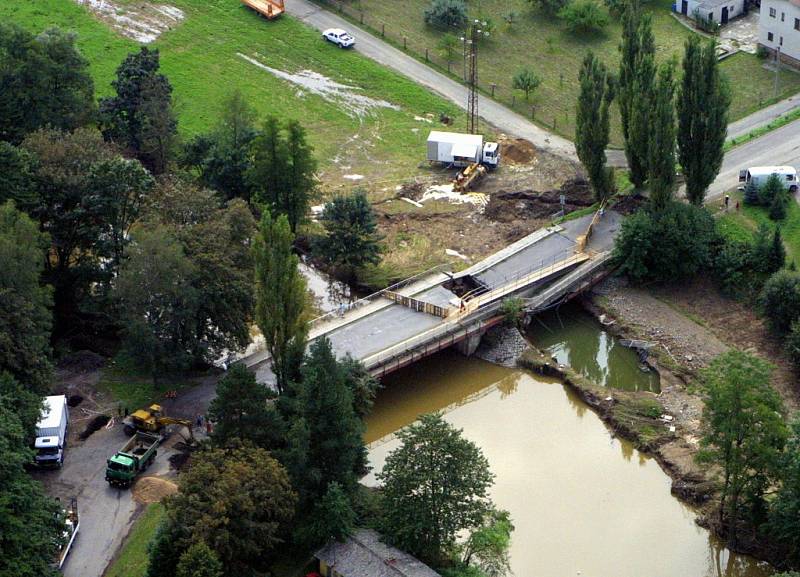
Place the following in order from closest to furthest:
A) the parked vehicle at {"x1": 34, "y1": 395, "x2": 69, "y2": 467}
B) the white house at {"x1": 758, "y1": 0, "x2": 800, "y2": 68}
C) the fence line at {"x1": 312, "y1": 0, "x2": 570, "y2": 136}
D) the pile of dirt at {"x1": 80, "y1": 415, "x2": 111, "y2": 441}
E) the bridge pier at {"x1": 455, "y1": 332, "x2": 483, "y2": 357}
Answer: the parked vehicle at {"x1": 34, "y1": 395, "x2": 69, "y2": 467} → the pile of dirt at {"x1": 80, "y1": 415, "x2": 111, "y2": 441} → the bridge pier at {"x1": 455, "y1": 332, "x2": 483, "y2": 357} → the fence line at {"x1": 312, "y1": 0, "x2": 570, "y2": 136} → the white house at {"x1": 758, "y1": 0, "x2": 800, "y2": 68}

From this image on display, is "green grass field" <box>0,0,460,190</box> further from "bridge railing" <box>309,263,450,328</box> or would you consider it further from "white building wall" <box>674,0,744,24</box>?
"white building wall" <box>674,0,744,24</box>

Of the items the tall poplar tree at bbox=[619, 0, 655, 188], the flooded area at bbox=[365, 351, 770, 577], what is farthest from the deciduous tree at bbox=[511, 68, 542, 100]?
the flooded area at bbox=[365, 351, 770, 577]

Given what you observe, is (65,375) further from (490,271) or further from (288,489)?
(490,271)

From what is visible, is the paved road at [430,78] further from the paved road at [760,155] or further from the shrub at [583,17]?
the shrub at [583,17]

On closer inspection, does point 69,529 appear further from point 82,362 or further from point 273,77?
point 273,77

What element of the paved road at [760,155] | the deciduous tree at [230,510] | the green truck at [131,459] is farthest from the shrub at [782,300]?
the green truck at [131,459]
